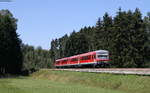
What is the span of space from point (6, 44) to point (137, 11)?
109 feet

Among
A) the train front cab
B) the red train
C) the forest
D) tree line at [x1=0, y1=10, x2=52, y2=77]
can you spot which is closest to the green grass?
the train front cab

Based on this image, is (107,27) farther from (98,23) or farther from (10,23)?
(10,23)

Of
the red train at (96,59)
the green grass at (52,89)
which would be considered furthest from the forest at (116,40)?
the green grass at (52,89)

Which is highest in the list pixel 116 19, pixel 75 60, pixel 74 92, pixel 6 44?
pixel 116 19

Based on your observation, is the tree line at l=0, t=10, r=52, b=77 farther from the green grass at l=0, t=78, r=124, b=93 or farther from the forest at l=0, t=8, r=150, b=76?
the green grass at l=0, t=78, r=124, b=93

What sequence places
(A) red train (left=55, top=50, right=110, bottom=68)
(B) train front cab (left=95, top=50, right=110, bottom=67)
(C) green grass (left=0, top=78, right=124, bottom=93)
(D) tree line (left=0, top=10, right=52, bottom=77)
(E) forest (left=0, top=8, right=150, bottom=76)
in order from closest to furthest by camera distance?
(C) green grass (left=0, top=78, right=124, bottom=93), (B) train front cab (left=95, top=50, right=110, bottom=67), (A) red train (left=55, top=50, right=110, bottom=68), (E) forest (left=0, top=8, right=150, bottom=76), (D) tree line (left=0, top=10, right=52, bottom=77)

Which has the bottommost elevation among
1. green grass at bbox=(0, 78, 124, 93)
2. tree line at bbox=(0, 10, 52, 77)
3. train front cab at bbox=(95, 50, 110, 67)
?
green grass at bbox=(0, 78, 124, 93)

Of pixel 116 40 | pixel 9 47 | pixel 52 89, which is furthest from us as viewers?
pixel 9 47

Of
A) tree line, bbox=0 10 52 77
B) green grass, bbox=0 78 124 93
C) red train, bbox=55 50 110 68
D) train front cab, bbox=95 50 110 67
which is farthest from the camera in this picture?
tree line, bbox=0 10 52 77

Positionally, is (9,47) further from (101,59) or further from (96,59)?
(101,59)

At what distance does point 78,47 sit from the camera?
140 m

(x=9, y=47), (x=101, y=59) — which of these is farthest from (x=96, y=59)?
(x=9, y=47)

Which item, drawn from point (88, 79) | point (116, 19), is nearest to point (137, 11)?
point (116, 19)

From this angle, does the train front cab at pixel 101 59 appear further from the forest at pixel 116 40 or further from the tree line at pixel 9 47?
the tree line at pixel 9 47
